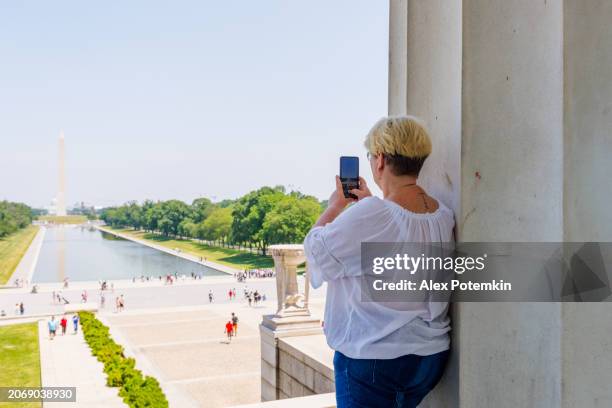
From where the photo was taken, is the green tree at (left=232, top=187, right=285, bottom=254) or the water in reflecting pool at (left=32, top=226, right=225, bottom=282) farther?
the green tree at (left=232, top=187, right=285, bottom=254)

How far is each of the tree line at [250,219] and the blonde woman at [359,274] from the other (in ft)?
183

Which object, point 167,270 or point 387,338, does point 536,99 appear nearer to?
point 387,338

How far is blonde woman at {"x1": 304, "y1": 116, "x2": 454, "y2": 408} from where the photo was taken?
206 centimetres

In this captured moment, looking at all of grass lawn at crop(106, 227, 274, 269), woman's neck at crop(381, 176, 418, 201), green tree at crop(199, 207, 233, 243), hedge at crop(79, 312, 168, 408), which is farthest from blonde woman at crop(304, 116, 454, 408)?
green tree at crop(199, 207, 233, 243)

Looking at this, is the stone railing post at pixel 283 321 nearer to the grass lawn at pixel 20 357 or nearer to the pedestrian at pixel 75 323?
the grass lawn at pixel 20 357

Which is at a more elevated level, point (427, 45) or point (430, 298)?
point (427, 45)

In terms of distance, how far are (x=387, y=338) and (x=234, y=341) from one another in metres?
18.6

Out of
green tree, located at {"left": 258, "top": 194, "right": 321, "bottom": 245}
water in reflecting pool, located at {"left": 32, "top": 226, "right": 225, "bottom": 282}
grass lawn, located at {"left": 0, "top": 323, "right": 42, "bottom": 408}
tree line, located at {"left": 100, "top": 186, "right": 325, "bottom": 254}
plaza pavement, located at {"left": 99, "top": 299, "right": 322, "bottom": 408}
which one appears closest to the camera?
plaza pavement, located at {"left": 99, "top": 299, "right": 322, "bottom": 408}

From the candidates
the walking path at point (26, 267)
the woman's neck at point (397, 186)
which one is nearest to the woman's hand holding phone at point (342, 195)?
the woman's neck at point (397, 186)

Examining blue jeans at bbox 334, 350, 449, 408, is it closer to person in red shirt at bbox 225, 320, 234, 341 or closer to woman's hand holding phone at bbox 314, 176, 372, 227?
woman's hand holding phone at bbox 314, 176, 372, 227

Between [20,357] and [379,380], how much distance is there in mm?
18389

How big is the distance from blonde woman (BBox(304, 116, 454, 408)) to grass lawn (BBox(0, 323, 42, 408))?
12.1 m

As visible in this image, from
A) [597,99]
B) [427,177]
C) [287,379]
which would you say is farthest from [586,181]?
[287,379]

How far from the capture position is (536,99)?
224cm
